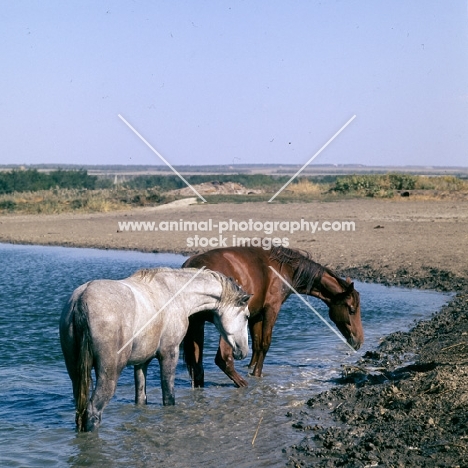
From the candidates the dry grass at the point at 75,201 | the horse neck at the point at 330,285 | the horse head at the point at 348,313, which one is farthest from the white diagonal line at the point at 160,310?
the dry grass at the point at 75,201

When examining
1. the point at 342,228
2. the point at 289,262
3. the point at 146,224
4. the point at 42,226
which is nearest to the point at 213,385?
the point at 289,262

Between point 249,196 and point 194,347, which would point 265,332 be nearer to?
point 194,347

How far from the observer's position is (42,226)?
82.7 feet

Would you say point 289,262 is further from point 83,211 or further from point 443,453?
point 83,211

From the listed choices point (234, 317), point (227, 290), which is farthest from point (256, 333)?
point (227, 290)

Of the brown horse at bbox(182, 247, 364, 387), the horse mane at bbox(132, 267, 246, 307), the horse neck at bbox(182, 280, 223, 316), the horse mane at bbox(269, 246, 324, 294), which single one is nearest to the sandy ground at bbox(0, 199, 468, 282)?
the brown horse at bbox(182, 247, 364, 387)

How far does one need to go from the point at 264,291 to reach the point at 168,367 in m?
1.83

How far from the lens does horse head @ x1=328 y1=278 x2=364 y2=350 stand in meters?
8.23

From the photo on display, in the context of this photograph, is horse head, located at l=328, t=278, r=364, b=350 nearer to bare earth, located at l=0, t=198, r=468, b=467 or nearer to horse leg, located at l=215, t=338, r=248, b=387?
bare earth, located at l=0, t=198, r=468, b=467

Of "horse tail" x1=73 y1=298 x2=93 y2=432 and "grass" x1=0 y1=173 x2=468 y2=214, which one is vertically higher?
"horse tail" x1=73 y1=298 x2=93 y2=432

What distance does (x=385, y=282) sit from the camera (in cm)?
1410

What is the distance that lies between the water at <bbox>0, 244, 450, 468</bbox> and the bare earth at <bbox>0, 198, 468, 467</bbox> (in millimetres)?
377

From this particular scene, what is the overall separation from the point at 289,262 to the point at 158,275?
204cm

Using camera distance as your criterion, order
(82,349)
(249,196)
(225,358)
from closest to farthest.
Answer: (82,349) < (225,358) < (249,196)
